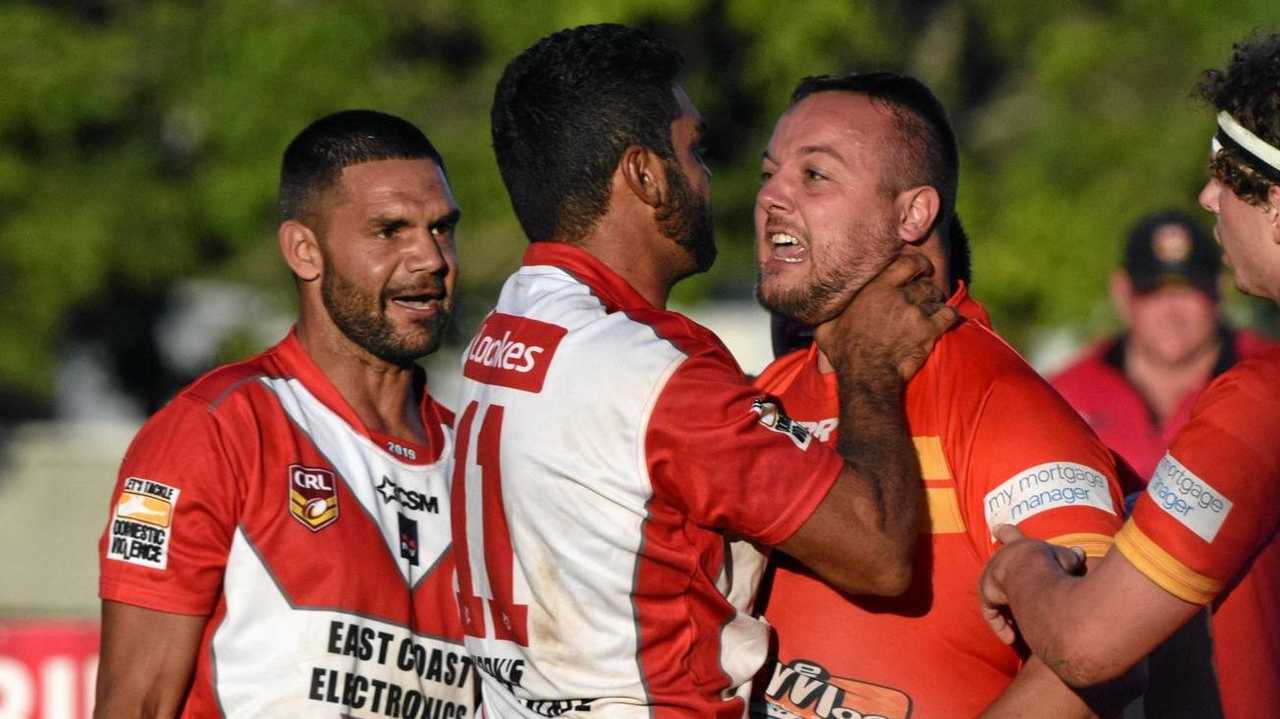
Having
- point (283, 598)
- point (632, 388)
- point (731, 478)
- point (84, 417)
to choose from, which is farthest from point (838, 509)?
point (84, 417)

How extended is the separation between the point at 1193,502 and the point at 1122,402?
186 inches

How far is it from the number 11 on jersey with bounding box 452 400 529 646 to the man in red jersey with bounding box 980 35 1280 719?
39.8 inches

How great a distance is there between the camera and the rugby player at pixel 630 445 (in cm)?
345

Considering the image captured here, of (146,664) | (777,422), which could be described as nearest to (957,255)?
Result: (777,422)

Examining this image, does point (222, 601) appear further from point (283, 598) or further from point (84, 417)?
point (84, 417)

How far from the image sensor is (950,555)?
3.60m

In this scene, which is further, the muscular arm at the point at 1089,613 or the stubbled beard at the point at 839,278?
the stubbled beard at the point at 839,278

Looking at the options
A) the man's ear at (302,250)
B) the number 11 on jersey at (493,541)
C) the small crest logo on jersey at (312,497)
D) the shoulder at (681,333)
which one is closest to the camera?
the shoulder at (681,333)

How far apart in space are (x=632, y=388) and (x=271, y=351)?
149 cm

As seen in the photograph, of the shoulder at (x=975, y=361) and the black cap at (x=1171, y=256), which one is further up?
the black cap at (x=1171, y=256)

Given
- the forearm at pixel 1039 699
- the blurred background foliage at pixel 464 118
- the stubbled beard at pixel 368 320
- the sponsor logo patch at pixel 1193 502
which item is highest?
the blurred background foliage at pixel 464 118

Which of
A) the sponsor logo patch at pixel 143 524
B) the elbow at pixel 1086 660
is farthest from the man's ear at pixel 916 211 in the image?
the sponsor logo patch at pixel 143 524

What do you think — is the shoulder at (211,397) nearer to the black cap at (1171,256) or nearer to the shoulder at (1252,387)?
the shoulder at (1252,387)

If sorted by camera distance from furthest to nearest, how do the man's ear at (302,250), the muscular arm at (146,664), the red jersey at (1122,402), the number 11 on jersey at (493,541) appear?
the red jersey at (1122,402) < the man's ear at (302,250) < the muscular arm at (146,664) < the number 11 on jersey at (493,541)
